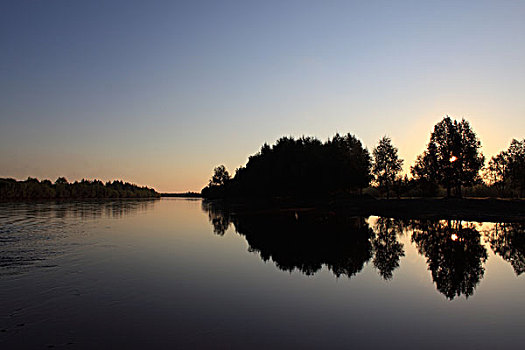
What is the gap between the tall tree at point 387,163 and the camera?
104 meters

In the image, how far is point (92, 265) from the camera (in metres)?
19.3

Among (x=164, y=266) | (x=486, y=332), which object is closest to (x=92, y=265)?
(x=164, y=266)

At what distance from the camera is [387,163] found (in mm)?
104125

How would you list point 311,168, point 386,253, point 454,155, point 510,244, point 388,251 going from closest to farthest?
1. point 386,253
2. point 388,251
3. point 510,244
4. point 454,155
5. point 311,168

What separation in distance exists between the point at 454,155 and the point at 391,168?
22675 mm

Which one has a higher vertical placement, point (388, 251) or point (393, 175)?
point (393, 175)

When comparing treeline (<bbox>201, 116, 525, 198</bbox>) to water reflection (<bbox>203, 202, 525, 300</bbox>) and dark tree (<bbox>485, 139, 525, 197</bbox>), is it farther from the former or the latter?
water reflection (<bbox>203, 202, 525, 300</bbox>)

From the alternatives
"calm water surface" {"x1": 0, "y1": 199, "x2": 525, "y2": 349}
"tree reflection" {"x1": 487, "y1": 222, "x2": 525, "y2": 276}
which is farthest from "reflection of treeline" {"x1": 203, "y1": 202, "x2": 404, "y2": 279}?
"tree reflection" {"x1": 487, "y1": 222, "x2": 525, "y2": 276}

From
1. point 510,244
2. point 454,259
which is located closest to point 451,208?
point 510,244

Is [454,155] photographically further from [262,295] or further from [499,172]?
[262,295]

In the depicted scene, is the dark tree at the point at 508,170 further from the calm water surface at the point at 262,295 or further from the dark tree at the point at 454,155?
the calm water surface at the point at 262,295

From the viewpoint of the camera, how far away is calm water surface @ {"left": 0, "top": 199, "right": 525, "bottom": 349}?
966 cm

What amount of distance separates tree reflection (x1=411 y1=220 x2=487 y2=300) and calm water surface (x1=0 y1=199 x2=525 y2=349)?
0.09 metres

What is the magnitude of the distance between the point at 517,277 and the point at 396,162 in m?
91.4
